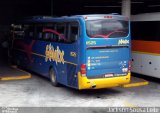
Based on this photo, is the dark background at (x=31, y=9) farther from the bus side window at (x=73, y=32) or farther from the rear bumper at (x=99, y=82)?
the rear bumper at (x=99, y=82)

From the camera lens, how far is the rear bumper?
12.8 m

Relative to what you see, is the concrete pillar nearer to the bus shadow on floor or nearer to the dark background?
the bus shadow on floor

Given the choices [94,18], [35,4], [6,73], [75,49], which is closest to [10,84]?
[6,73]

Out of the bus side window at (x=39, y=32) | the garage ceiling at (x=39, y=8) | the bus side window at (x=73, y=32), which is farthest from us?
the garage ceiling at (x=39, y=8)

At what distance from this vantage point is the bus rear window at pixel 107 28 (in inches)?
506

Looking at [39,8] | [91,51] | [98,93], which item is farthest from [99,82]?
[39,8]

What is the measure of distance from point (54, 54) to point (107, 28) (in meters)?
3.20

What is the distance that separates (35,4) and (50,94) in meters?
23.5

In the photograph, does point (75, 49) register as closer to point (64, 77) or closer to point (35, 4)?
point (64, 77)

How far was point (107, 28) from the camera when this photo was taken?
1316 centimetres

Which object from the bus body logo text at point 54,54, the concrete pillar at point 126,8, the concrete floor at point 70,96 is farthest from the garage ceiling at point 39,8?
the concrete floor at point 70,96

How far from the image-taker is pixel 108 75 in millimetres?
13203

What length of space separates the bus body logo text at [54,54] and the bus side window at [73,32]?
104 cm

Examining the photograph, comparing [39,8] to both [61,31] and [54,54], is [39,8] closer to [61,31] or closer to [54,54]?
[54,54]
